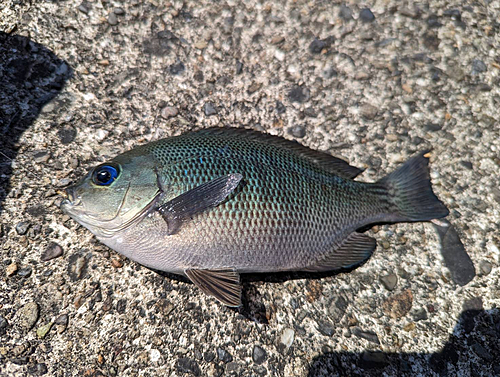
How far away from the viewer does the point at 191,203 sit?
198 centimetres

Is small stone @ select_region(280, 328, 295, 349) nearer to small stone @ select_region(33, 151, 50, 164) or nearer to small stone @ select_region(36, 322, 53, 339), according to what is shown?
small stone @ select_region(36, 322, 53, 339)

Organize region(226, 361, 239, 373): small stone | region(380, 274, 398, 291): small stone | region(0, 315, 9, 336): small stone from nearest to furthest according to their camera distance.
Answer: region(0, 315, 9, 336): small stone, region(226, 361, 239, 373): small stone, region(380, 274, 398, 291): small stone

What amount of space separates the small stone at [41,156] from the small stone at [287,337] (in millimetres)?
2101

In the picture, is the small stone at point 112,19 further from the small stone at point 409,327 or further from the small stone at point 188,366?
the small stone at point 409,327

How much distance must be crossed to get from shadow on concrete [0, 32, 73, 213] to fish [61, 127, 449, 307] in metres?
0.91

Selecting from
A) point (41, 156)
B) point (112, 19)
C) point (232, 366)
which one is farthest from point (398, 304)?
point (112, 19)

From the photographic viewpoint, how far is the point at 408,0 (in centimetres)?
310

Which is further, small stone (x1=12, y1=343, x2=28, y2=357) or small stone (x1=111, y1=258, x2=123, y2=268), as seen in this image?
small stone (x1=111, y1=258, x2=123, y2=268)

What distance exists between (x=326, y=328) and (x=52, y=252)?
194 cm

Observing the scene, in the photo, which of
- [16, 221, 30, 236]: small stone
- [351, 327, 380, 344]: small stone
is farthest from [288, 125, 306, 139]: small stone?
[16, 221, 30, 236]: small stone

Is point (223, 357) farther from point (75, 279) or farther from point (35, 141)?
point (35, 141)

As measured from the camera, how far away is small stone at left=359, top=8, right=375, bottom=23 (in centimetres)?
304

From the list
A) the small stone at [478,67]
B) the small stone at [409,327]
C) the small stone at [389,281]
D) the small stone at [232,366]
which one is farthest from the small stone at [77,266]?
the small stone at [478,67]

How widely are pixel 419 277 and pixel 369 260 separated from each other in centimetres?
38
